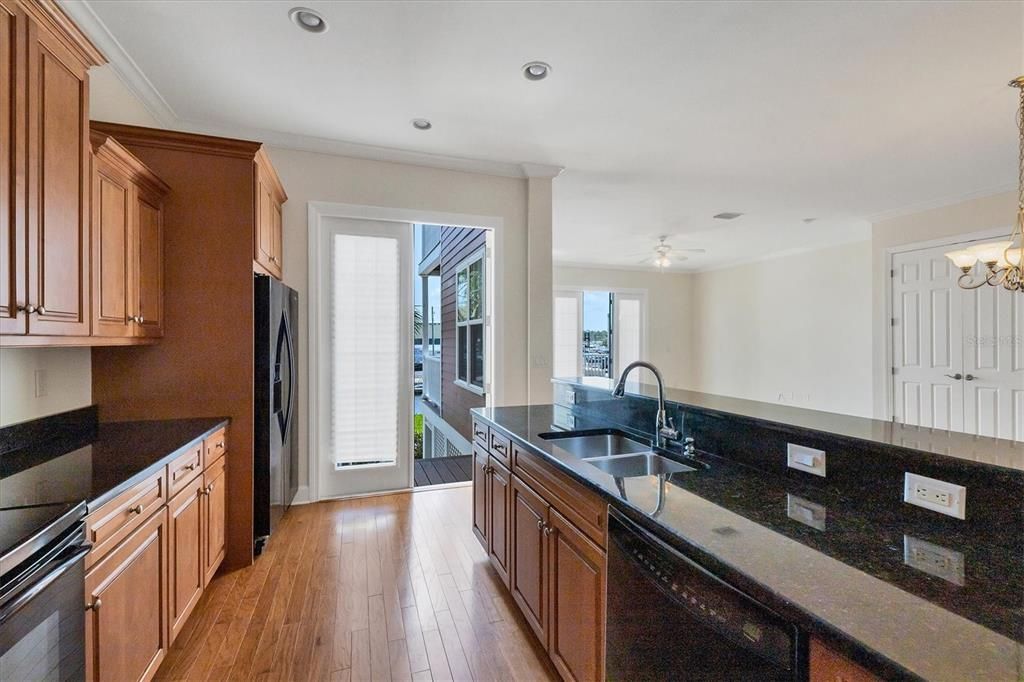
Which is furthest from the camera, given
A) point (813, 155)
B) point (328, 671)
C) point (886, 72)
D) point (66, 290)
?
point (813, 155)

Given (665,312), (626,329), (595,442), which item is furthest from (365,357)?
(665,312)

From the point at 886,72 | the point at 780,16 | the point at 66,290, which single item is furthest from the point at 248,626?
the point at 886,72

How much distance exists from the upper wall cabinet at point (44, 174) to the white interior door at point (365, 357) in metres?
1.87

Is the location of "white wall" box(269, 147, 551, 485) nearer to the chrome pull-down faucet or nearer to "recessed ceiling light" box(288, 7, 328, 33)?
"recessed ceiling light" box(288, 7, 328, 33)

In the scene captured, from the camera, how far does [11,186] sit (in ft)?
4.32

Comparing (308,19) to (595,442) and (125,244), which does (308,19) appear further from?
(595,442)

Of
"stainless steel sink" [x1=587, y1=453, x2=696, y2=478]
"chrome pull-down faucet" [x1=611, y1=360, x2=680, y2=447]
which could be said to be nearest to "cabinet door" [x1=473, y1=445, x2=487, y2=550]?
"stainless steel sink" [x1=587, y1=453, x2=696, y2=478]

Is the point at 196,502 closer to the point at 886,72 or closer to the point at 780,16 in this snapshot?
the point at 780,16

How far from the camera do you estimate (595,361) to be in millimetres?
8578

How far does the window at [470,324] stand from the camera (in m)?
5.23

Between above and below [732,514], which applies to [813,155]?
above

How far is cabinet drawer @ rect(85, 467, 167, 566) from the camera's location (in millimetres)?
1281

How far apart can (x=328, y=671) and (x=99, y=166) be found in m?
2.21

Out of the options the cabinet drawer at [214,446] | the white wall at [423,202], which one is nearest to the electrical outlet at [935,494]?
the cabinet drawer at [214,446]
